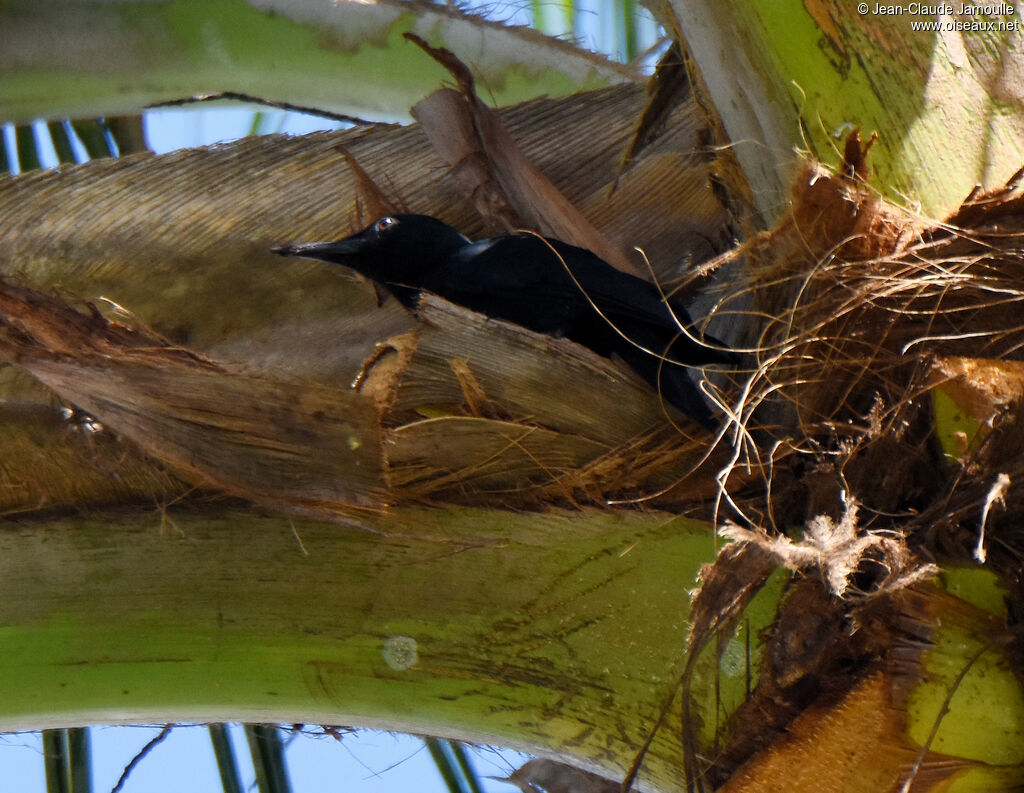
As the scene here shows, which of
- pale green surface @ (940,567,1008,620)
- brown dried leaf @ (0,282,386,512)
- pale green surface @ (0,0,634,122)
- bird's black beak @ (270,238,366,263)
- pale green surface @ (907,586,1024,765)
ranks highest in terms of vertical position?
pale green surface @ (0,0,634,122)

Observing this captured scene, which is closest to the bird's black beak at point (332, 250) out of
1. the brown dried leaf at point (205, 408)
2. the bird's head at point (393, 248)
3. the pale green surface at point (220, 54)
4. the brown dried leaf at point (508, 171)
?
the bird's head at point (393, 248)

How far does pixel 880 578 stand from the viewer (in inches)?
34.8

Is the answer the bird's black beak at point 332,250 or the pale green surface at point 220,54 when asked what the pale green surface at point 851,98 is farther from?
the pale green surface at point 220,54

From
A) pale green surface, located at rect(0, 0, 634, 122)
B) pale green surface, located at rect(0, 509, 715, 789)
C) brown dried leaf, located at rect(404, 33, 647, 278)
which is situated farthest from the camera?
pale green surface, located at rect(0, 0, 634, 122)

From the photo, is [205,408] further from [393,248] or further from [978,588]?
[978,588]

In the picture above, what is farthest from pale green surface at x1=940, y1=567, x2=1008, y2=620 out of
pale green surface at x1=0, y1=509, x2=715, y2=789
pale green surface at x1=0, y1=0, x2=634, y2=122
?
pale green surface at x1=0, y1=0, x2=634, y2=122

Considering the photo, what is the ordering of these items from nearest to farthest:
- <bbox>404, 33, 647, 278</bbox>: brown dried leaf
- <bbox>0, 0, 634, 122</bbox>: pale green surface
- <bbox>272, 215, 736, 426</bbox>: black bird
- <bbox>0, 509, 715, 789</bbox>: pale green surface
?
<bbox>0, 509, 715, 789</bbox>: pale green surface, <bbox>272, 215, 736, 426</bbox>: black bird, <bbox>404, 33, 647, 278</bbox>: brown dried leaf, <bbox>0, 0, 634, 122</bbox>: pale green surface

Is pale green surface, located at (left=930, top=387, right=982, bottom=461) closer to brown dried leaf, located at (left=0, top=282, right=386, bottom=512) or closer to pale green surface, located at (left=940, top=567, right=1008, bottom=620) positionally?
pale green surface, located at (left=940, top=567, right=1008, bottom=620)

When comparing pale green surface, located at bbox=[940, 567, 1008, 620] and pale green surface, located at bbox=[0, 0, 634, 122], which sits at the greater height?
pale green surface, located at bbox=[0, 0, 634, 122]

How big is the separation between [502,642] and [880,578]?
0.34 m

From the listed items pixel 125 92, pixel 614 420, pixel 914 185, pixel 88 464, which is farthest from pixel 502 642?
pixel 125 92

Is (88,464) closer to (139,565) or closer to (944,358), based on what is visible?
(139,565)

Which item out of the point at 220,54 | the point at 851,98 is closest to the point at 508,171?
the point at 851,98

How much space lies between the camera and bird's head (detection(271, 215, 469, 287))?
1.26m
